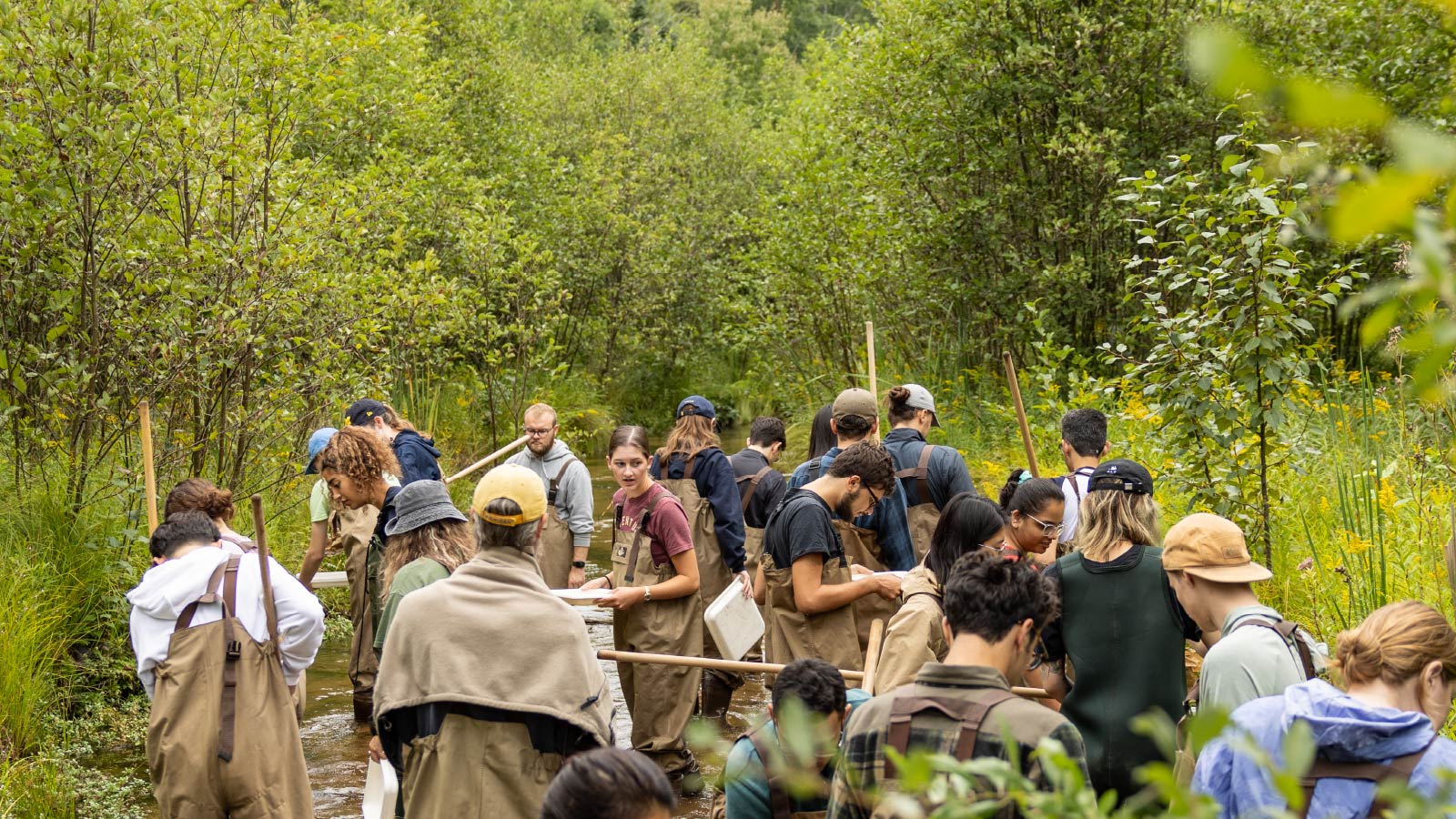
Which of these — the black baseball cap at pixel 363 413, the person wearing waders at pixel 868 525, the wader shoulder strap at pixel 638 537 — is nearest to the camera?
the person wearing waders at pixel 868 525

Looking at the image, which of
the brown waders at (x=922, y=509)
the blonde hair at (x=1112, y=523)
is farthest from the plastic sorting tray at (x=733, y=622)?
the blonde hair at (x=1112, y=523)

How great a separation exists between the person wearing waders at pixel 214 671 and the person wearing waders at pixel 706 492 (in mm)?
3433

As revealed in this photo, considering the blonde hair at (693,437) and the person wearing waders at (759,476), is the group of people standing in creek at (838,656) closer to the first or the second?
the blonde hair at (693,437)

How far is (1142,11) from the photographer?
1302 cm

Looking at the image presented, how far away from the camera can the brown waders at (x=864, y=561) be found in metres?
6.09

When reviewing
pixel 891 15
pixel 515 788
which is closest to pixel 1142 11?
pixel 891 15

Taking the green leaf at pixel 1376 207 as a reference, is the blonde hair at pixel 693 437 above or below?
below

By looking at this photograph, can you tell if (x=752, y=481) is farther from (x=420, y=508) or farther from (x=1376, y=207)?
(x=1376, y=207)

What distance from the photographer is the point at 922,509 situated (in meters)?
6.91

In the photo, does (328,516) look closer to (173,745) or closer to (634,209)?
(173,745)

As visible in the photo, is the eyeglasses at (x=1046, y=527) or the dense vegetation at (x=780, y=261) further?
the dense vegetation at (x=780, y=261)

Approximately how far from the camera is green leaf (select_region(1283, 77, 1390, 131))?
1.21 metres

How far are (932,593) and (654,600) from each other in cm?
288

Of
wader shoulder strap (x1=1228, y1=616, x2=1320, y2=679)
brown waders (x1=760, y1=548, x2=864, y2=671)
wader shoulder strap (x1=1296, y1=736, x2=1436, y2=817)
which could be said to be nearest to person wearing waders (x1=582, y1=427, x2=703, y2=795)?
brown waders (x1=760, y1=548, x2=864, y2=671)
